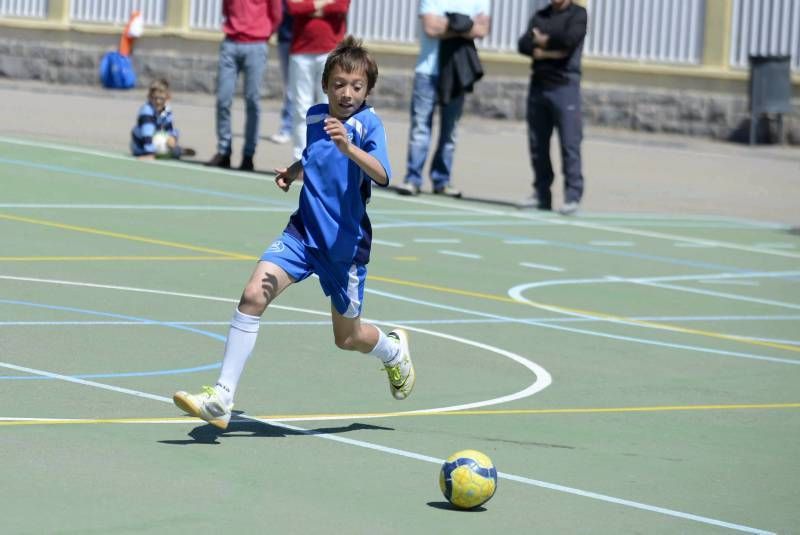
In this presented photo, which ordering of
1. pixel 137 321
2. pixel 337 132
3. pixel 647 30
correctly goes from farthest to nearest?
pixel 647 30 → pixel 137 321 → pixel 337 132

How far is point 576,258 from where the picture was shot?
15.7 meters

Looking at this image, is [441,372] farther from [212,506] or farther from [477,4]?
[477,4]

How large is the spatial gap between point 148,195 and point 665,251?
4910mm

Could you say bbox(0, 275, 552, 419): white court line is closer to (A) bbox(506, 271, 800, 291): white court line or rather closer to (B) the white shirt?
(A) bbox(506, 271, 800, 291): white court line

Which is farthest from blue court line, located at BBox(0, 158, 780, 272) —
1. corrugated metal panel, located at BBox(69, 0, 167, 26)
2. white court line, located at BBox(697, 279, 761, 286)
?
corrugated metal panel, located at BBox(69, 0, 167, 26)

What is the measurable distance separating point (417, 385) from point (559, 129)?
373 inches

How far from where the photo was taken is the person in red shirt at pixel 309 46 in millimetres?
19125

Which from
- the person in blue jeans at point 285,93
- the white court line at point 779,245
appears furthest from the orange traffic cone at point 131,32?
the white court line at point 779,245

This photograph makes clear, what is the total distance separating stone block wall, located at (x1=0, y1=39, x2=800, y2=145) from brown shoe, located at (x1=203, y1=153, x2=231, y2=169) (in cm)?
1019

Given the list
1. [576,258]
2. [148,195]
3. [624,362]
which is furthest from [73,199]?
[624,362]

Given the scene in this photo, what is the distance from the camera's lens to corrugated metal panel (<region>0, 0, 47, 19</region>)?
1410 inches

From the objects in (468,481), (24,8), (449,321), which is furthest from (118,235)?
(24,8)

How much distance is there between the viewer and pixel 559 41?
61.0 ft

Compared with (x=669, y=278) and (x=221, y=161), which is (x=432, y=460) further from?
(x=221, y=161)
